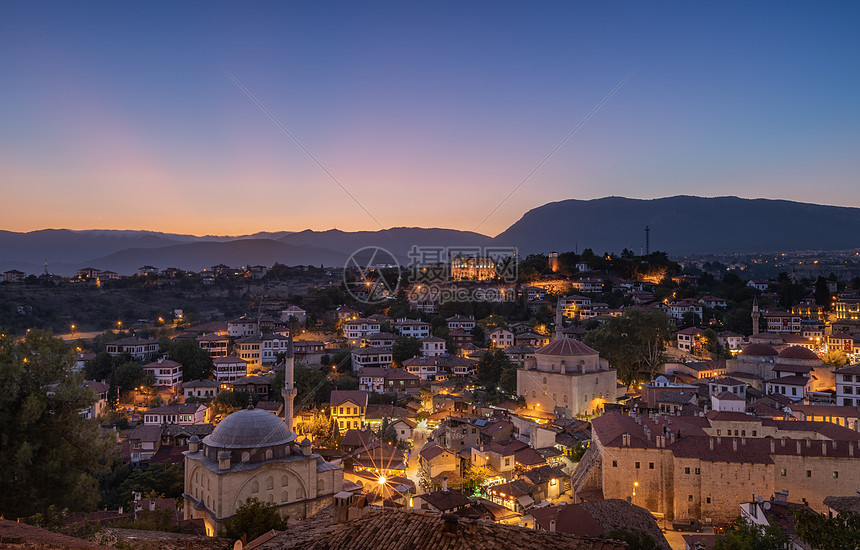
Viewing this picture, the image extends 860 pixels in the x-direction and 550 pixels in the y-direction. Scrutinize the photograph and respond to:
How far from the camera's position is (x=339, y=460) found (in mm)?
16312

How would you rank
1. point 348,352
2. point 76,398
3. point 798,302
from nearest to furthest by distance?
point 76,398, point 348,352, point 798,302

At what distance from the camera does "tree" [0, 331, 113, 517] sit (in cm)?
746

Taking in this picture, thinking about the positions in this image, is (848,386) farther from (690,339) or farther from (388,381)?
(388,381)

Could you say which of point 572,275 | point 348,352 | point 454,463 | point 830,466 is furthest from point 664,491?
point 572,275

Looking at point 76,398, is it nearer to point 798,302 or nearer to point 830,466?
point 830,466

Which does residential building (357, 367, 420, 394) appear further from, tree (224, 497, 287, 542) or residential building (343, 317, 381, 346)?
tree (224, 497, 287, 542)

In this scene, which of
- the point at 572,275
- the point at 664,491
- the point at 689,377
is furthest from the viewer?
the point at 572,275

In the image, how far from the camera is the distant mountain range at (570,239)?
9862cm

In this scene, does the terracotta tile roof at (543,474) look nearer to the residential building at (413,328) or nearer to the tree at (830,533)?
the tree at (830,533)

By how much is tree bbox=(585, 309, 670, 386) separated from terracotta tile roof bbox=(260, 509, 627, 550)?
23.8 meters

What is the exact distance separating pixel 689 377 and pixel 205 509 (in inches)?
809

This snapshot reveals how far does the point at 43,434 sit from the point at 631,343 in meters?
24.9

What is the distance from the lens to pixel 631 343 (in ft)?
90.1

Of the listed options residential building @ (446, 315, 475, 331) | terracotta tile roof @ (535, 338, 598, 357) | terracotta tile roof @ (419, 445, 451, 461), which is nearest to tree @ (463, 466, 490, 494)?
terracotta tile roof @ (419, 445, 451, 461)
